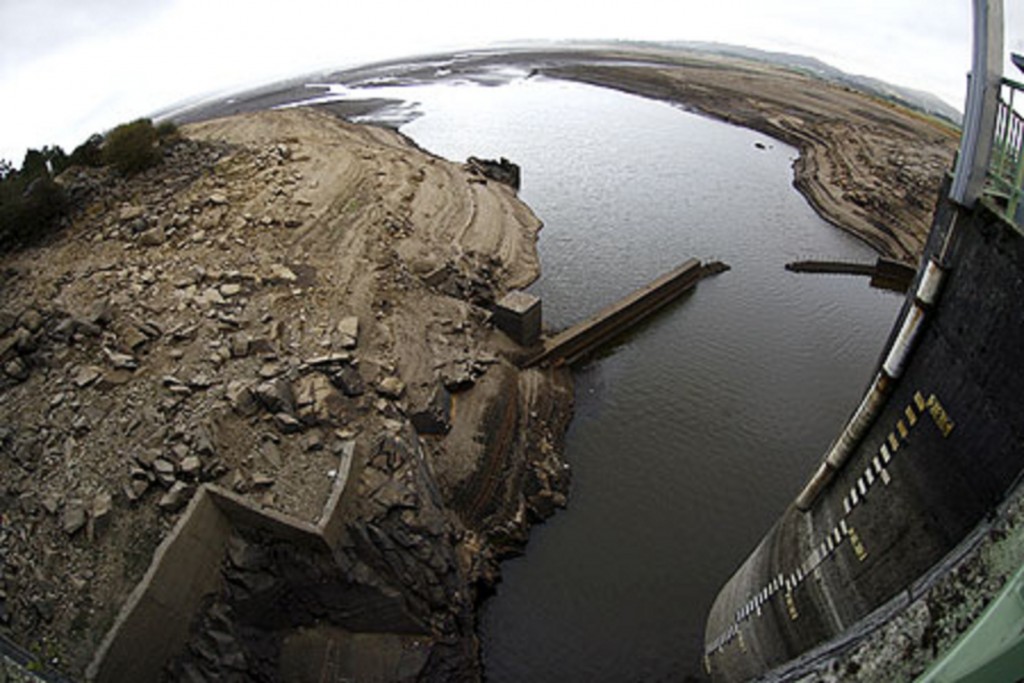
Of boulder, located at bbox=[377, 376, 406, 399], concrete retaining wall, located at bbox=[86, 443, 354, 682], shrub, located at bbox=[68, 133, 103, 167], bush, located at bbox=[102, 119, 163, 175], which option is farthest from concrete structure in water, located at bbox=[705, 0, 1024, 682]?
shrub, located at bbox=[68, 133, 103, 167]

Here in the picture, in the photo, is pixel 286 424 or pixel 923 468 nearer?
pixel 923 468

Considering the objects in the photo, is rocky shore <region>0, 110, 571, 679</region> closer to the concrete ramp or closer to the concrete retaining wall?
the concrete retaining wall

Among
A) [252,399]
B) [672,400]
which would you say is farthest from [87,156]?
[672,400]

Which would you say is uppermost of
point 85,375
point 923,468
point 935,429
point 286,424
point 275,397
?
point 85,375

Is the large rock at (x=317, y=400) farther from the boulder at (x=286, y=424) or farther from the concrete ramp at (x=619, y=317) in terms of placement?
the concrete ramp at (x=619, y=317)

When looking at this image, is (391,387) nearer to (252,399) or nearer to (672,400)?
(252,399)

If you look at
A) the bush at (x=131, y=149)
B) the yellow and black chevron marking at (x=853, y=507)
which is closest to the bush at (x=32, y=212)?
the bush at (x=131, y=149)
